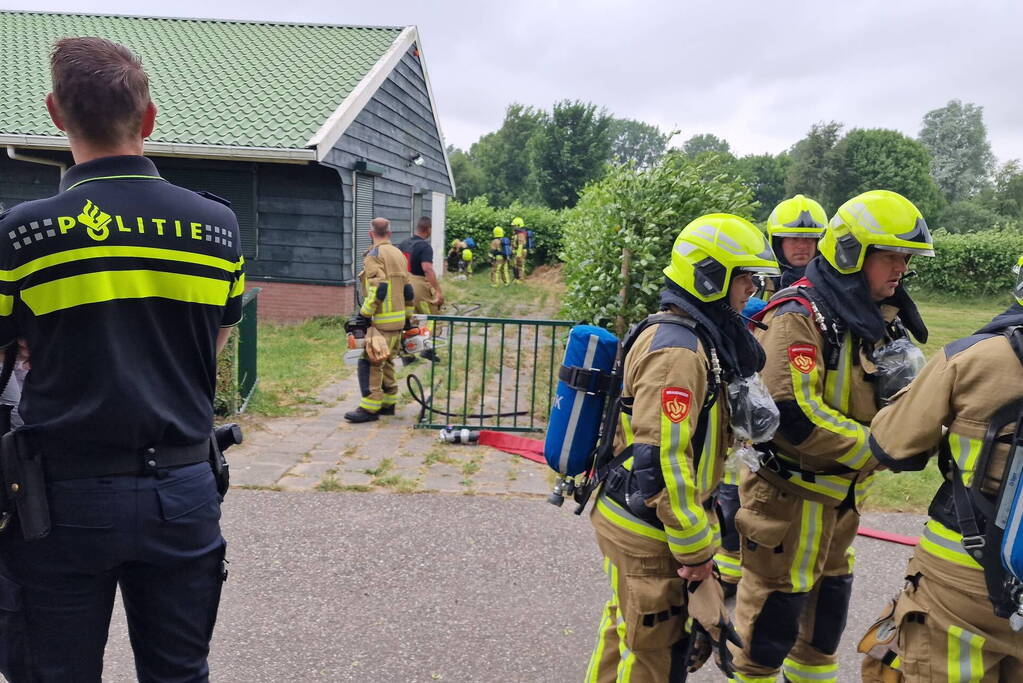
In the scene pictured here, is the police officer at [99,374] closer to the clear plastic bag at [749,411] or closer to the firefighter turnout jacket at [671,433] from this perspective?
the firefighter turnout jacket at [671,433]

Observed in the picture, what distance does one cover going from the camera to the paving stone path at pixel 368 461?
5.77 meters

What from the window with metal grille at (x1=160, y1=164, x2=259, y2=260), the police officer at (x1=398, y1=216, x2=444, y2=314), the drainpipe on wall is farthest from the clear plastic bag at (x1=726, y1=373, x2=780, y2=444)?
the drainpipe on wall

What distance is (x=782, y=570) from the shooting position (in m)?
3.02

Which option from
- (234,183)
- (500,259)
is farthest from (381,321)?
(500,259)

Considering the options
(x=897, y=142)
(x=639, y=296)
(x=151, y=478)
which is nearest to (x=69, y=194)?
(x=151, y=478)

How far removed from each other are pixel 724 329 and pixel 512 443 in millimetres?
4421

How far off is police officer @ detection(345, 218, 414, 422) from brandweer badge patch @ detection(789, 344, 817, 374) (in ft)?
17.2

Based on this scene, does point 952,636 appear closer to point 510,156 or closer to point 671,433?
point 671,433

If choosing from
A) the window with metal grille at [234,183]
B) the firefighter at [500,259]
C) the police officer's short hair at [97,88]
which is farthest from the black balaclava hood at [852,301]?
the firefighter at [500,259]

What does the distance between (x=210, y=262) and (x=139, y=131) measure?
1.25ft

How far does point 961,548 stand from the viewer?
2.23m

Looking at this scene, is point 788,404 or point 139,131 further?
point 788,404

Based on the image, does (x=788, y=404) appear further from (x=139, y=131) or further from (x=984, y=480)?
(x=139, y=131)

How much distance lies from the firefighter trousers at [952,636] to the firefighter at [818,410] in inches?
26.3
